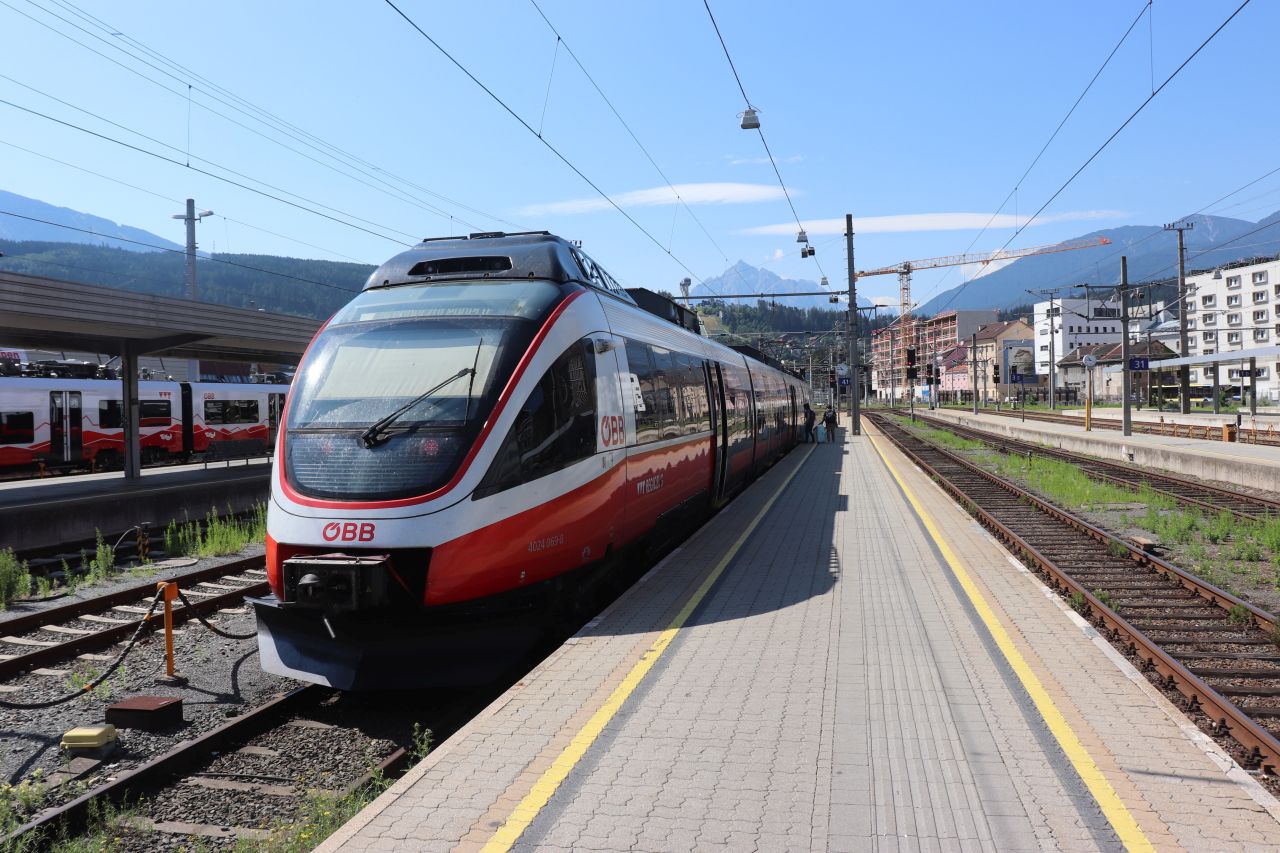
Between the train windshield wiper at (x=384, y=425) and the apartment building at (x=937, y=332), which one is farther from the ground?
the apartment building at (x=937, y=332)

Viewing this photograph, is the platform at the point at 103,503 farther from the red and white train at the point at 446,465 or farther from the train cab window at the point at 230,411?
the red and white train at the point at 446,465

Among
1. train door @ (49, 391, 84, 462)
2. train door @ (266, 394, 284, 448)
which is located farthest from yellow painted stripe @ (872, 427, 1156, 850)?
train door @ (266, 394, 284, 448)

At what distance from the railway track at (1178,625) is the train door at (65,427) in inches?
1038

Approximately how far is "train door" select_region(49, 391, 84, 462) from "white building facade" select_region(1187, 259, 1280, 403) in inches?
3648

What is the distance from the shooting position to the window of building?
34.3 m

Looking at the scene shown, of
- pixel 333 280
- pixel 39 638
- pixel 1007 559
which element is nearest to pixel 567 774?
pixel 39 638

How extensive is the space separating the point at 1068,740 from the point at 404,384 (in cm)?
542

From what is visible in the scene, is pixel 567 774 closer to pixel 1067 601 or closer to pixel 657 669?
pixel 657 669

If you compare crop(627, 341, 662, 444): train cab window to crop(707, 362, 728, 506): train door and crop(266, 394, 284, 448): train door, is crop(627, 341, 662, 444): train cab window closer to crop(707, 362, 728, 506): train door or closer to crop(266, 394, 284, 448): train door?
crop(707, 362, 728, 506): train door

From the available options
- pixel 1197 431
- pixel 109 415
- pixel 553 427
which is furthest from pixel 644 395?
pixel 1197 431

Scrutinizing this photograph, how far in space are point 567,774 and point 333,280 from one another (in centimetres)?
14037

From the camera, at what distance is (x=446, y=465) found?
276 inches

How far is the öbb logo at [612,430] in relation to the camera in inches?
348

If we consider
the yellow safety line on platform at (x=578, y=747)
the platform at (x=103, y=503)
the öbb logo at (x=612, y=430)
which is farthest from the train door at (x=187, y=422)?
the yellow safety line on platform at (x=578, y=747)
